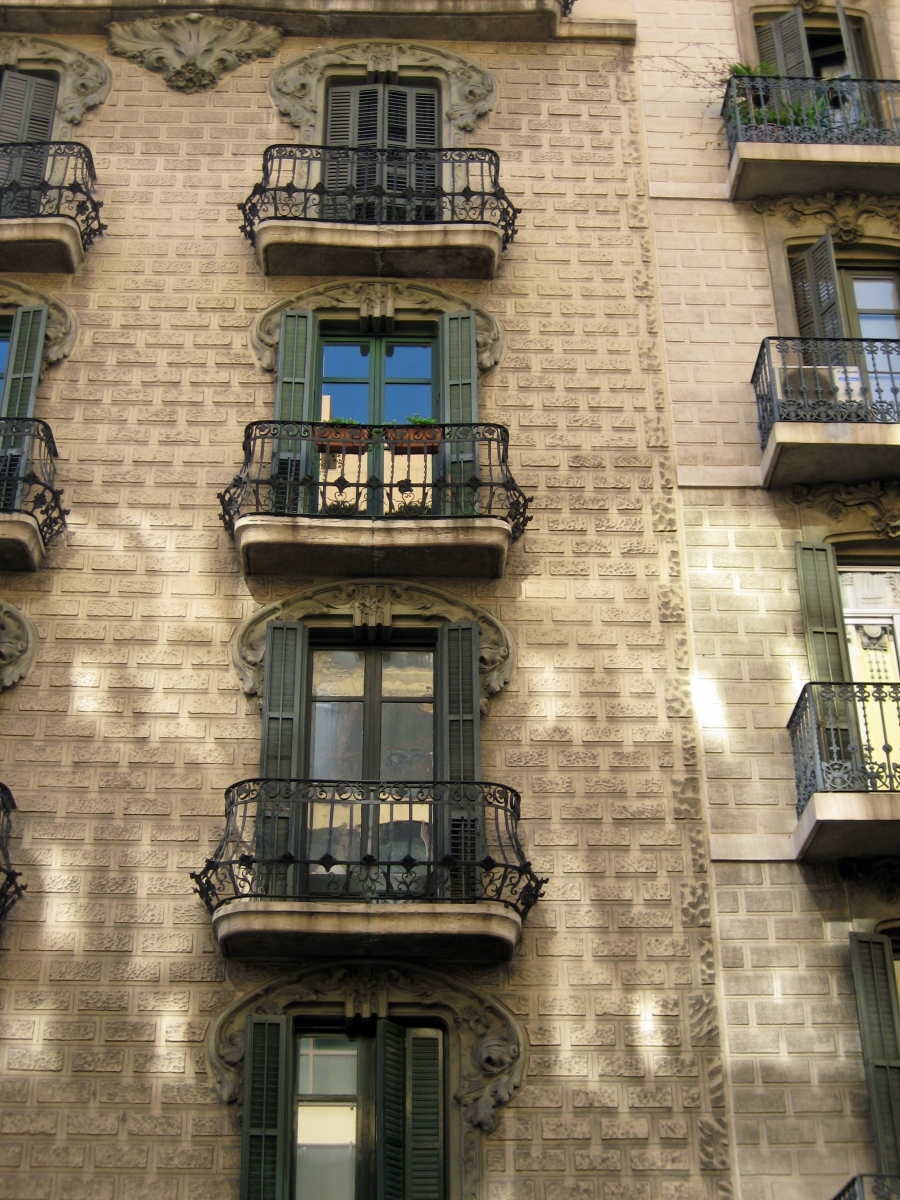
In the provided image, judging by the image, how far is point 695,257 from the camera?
17.4 metres

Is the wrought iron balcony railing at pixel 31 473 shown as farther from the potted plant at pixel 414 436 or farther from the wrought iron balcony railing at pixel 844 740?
the wrought iron balcony railing at pixel 844 740

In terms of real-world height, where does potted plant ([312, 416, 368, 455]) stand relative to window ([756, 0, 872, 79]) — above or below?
below

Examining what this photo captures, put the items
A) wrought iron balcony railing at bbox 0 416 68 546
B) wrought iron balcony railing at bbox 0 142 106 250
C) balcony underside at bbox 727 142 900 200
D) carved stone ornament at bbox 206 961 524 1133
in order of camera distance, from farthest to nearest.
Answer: balcony underside at bbox 727 142 900 200
wrought iron balcony railing at bbox 0 142 106 250
wrought iron balcony railing at bbox 0 416 68 546
carved stone ornament at bbox 206 961 524 1133

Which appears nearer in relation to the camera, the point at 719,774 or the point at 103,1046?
the point at 103,1046

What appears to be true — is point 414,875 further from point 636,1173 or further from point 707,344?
point 707,344

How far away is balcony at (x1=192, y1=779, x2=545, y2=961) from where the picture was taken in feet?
43.1

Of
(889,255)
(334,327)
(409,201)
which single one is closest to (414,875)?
(334,327)

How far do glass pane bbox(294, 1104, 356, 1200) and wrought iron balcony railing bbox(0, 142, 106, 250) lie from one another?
873 centimetres

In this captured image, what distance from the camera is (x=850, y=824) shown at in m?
13.5

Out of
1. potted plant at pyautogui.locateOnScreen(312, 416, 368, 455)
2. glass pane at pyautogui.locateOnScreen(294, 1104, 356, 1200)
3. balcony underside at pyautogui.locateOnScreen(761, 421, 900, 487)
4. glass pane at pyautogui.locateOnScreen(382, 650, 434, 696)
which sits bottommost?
glass pane at pyautogui.locateOnScreen(294, 1104, 356, 1200)

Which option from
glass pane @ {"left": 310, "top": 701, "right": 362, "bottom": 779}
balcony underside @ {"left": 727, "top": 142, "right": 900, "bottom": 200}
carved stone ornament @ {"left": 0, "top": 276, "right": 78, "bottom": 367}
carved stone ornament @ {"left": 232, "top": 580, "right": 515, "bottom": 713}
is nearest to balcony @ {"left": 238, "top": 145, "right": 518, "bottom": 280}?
carved stone ornament @ {"left": 0, "top": 276, "right": 78, "bottom": 367}

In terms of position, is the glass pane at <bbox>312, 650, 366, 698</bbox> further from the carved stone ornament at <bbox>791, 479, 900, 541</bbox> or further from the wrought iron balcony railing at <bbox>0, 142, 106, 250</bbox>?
the wrought iron balcony railing at <bbox>0, 142, 106, 250</bbox>

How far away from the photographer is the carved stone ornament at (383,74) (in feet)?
59.9

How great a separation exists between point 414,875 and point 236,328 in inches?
235
